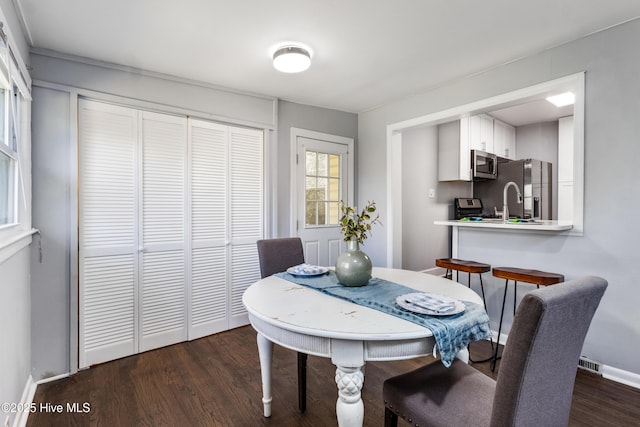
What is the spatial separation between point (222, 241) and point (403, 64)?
225 centimetres

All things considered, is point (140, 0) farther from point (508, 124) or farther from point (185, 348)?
point (508, 124)

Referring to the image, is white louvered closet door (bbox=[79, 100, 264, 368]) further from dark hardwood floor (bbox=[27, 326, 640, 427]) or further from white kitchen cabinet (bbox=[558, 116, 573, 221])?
white kitchen cabinet (bbox=[558, 116, 573, 221])

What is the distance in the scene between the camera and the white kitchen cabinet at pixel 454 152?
13.8ft

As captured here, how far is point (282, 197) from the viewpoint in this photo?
11.1 ft

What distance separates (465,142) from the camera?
4.21 metres

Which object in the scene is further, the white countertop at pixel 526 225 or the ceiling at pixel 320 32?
the white countertop at pixel 526 225

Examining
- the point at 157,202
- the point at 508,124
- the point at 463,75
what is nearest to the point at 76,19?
the point at 157,202

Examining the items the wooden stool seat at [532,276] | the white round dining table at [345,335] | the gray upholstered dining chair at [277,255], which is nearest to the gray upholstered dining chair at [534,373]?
the white round dining table at [345,335]

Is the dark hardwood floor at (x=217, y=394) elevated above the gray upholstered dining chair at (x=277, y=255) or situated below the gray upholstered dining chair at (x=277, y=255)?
below

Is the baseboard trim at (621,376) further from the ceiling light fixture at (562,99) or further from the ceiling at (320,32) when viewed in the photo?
the ceiling light fixture at (562,99)

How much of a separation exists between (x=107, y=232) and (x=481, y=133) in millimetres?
4498

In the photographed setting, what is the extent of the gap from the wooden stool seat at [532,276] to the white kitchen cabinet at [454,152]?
2.15 meters

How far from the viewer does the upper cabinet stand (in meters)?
4.22

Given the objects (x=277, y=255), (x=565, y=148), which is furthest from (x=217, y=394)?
(x=565, y=148)
